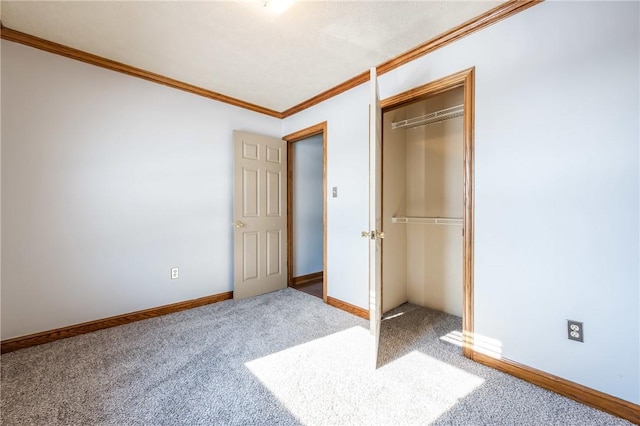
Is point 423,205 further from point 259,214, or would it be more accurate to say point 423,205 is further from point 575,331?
point 259,214

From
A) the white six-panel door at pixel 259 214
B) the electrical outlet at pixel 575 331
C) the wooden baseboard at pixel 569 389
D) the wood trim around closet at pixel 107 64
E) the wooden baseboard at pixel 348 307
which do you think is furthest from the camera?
the white six-panel door at pixel 259 214

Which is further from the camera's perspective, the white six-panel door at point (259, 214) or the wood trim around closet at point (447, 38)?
the white six-panel door at point (259, 214)

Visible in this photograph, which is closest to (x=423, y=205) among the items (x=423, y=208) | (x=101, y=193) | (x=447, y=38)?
(x=423, y=208)

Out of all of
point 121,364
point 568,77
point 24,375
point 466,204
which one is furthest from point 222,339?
point 568,77

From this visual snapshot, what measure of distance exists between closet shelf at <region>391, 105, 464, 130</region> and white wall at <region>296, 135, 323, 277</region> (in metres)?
1.47

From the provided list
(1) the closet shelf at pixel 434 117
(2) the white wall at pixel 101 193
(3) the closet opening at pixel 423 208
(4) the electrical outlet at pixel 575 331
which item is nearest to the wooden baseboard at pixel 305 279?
(2) the white wall at pixel 101 193

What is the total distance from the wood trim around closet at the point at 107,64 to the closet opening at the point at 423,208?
1957mm

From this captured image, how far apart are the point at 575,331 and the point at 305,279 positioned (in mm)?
3096

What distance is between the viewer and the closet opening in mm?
2723

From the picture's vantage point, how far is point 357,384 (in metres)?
1.63

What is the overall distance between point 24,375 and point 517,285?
3321 millimetres

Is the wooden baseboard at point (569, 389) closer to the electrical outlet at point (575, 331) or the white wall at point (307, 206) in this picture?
the electrical outlet at point (575, 331)

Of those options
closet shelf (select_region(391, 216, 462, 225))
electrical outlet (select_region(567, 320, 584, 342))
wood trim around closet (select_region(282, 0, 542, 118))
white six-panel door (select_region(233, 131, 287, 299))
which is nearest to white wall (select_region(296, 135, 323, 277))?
white six-panel door (select_region(233, 131, 287, 299))

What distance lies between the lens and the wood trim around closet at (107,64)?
2027 millimetres
